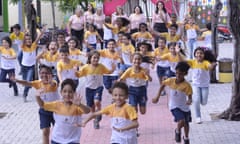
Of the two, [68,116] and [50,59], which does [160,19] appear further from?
[68,116]

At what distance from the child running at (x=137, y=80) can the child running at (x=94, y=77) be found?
21.2 inches

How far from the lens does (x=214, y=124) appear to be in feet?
35.0

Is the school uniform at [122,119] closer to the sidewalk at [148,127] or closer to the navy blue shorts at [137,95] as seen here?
the sidewalk at [148,127]

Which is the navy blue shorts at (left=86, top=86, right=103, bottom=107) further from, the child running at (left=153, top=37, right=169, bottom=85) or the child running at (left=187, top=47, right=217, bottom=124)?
the child running at (left=153, top=37, right=169, bottom=85)

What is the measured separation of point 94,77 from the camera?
10.1m

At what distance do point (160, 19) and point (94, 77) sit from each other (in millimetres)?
7805

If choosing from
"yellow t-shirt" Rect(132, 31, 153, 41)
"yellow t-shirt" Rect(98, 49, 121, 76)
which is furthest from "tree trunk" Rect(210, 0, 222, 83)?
"yellow t-shirt" Rect(98, 49, 121, 76)

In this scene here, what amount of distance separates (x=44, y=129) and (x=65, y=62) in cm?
233

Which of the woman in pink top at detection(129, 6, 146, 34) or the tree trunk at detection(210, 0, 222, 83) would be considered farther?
the woman in pink top at detection(129, 6, 146, 34)

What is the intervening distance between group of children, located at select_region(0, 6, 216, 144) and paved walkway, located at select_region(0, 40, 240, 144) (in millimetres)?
332

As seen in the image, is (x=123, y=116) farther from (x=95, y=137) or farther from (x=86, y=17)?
(x=86, y=17)

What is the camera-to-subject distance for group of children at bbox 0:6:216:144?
6.98 m

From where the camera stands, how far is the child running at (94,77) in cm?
1003

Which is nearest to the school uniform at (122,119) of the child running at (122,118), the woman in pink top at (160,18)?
the child running at (122,118)
